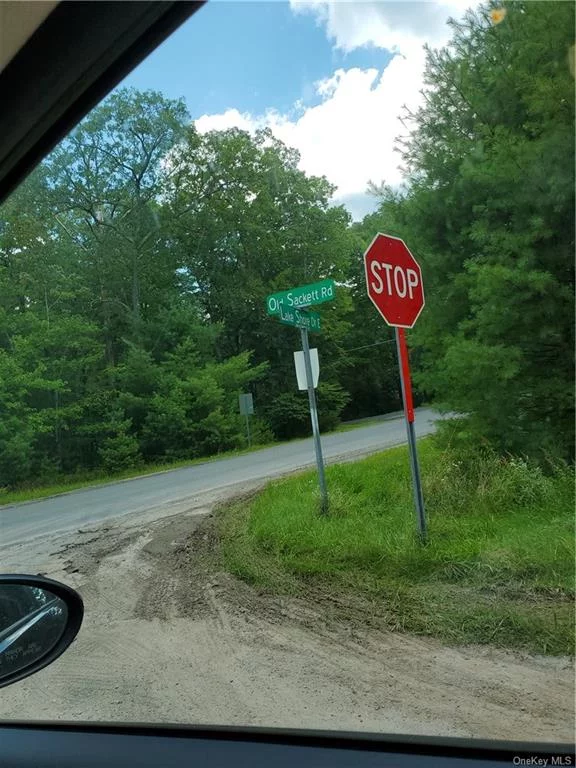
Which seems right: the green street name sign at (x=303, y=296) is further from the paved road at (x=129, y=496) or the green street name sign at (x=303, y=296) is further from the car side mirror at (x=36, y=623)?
the car side mirror at (x=36, y=623)

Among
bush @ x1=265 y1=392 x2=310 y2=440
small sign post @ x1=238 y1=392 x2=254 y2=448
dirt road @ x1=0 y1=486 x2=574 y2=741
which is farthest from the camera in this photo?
small sign post @ x1=238 y1=392 x2=254 y2=448

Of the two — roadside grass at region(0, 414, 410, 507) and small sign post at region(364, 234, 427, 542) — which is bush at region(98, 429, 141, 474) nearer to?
roadside grass at region(0, 414, 410, 507)

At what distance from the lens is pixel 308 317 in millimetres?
2191

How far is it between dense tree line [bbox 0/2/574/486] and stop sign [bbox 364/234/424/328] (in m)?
0.04

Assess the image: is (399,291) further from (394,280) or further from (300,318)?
(300,318)

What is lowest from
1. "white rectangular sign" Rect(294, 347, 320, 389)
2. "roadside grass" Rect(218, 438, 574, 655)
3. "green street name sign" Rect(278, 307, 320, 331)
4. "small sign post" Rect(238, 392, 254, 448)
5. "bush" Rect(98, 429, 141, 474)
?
"roadside grass" Rect(218, 438, 574, 655)

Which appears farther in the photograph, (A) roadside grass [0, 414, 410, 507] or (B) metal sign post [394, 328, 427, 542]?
(A) roadside grass [0, 414, 410, 507]

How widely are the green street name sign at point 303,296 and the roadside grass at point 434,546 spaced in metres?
0.57

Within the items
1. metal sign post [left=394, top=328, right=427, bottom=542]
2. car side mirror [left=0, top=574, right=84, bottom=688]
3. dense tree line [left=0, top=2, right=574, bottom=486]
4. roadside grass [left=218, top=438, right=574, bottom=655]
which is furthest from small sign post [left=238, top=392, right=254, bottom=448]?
car side mirror [left=0, top=574, right=84, bottom=688]

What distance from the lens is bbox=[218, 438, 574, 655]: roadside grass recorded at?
156 cm

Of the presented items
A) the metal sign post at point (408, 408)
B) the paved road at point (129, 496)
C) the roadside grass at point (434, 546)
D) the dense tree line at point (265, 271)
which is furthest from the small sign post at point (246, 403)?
the metal sign post at point (408, 408)

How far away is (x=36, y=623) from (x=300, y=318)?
1335 millimetres

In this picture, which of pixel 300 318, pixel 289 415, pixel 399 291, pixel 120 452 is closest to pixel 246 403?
pixel 289 415

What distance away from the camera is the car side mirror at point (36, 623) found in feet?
6.45
